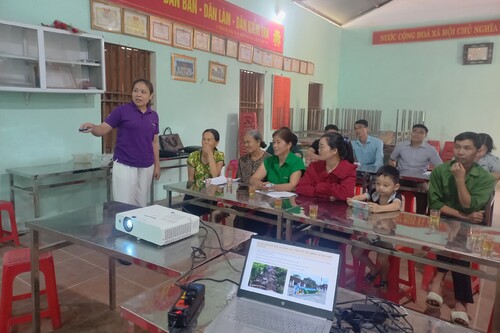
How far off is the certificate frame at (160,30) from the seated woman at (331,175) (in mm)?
2784

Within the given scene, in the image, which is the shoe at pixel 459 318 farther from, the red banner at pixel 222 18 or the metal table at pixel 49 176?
the red banner at pixel 222 18

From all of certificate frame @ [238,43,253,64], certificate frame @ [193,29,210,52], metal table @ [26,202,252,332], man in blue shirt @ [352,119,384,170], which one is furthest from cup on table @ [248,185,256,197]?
certificate frame @ [238,43,253,64]

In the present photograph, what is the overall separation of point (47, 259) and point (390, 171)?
6.82ft

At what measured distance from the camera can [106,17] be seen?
3.91m

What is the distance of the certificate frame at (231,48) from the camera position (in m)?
5.61

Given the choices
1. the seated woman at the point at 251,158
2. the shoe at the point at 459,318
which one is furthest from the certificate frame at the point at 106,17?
the shoe at the point at 459,318

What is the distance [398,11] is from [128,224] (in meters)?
8.21

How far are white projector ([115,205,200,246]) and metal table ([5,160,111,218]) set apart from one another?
1924 mm

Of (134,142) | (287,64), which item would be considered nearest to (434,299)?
(134,142)

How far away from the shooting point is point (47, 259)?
204 centimetres

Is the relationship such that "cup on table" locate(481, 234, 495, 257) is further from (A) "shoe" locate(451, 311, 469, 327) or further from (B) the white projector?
(B) the white projector

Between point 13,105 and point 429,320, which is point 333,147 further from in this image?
point 13,105

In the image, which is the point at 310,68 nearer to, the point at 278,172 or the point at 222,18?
the point at 222,18

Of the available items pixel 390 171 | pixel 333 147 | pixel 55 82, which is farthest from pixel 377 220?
pixel 55 82
